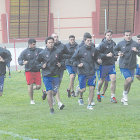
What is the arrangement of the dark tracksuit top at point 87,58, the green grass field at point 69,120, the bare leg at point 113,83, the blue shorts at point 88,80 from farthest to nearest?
the bare leg at point 113,83 < the blue shorts at point 88,80 < the dark tracksuit top at point 87,58 < the green grass field at point 69,120

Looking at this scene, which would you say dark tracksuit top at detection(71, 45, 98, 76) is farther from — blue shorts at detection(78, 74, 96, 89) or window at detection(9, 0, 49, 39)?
window at detection(9, 0, 49, 39)

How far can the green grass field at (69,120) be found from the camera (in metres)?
10.3

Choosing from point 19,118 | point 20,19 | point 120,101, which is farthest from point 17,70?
point 19,118

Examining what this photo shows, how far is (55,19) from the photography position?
119ft

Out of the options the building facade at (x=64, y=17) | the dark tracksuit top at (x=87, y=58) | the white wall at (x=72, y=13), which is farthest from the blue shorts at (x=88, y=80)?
the white wall at (x=72, y=13)

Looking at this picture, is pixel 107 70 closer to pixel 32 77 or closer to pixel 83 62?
pixel 83 62

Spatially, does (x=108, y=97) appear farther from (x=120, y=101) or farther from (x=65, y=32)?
(x=65, y=32)

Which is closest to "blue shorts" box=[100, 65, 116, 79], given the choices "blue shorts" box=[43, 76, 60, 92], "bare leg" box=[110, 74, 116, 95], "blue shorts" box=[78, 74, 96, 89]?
"bare leg" box=[110, 74, 116, 95]

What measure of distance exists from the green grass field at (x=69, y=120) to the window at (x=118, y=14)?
20.5 metres

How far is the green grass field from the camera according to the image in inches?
406

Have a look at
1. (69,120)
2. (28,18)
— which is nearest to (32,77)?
(69,120)

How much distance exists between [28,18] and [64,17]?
8.49ft

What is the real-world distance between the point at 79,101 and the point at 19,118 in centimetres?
290

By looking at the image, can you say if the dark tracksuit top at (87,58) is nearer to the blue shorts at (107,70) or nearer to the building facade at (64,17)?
the blue shorts at (107,70)
